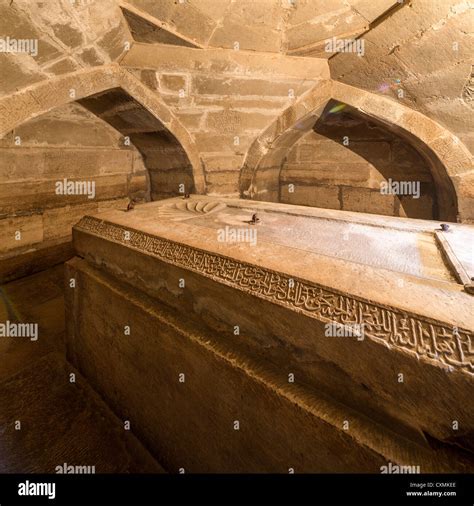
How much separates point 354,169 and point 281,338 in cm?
396

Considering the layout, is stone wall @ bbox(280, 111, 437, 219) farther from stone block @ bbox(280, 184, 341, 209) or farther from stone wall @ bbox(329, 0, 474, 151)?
stone wall @ bbox(329, 0, 474, 151)

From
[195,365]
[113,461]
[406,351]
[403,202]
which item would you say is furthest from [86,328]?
[403,202]

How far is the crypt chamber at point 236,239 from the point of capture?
100 cm

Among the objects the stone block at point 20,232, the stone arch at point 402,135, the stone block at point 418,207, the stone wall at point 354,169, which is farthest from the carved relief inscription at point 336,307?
the stone block at point 418,207

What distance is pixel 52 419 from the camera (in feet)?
6.20

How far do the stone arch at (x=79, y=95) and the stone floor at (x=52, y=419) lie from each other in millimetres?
1959

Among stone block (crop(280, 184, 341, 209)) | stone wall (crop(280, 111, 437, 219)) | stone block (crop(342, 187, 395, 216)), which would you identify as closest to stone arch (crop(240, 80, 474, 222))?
stone wall (crop(280, 111, 437, 219))

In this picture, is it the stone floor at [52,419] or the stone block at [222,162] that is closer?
the stone floor at [52,419]

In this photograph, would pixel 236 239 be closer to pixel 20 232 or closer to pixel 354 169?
pixel 20 232

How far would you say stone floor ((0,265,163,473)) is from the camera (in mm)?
1661

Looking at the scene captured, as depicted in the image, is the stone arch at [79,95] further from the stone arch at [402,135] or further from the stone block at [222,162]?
the stone arch at [402,135]

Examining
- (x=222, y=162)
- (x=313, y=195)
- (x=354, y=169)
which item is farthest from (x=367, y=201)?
(x=222, y=162)

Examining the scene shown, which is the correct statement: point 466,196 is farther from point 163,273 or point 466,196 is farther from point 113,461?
point 113,461

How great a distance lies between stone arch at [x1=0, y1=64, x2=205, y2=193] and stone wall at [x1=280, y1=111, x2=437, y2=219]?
2.07 meters
